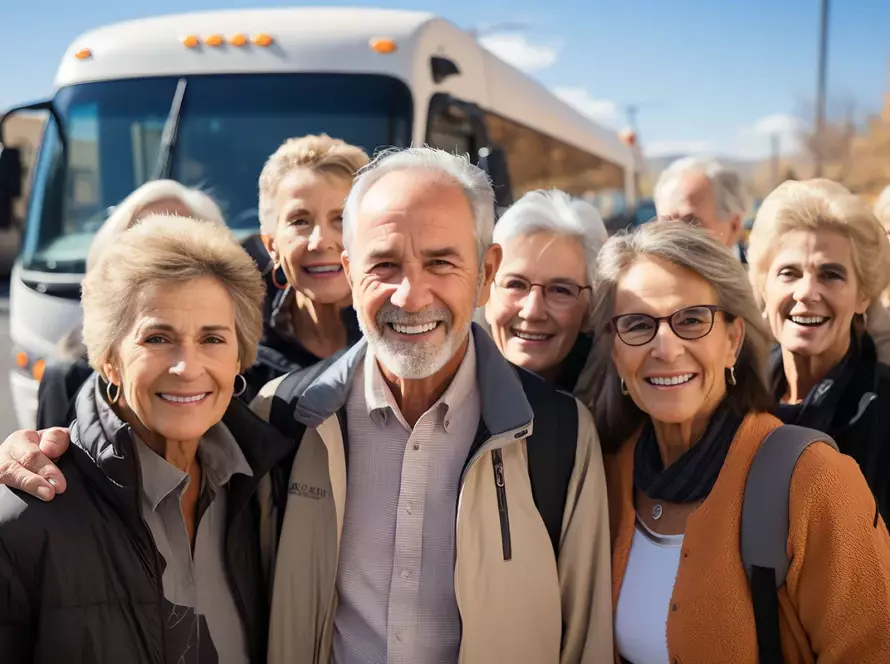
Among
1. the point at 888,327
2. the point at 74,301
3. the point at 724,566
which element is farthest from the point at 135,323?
the point at 74,301

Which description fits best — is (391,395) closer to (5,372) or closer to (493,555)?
(493,555)

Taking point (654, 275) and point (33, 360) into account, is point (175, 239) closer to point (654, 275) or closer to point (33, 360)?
point (654, 275)

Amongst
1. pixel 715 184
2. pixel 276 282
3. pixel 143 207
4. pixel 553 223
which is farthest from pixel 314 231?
pixel 715 184

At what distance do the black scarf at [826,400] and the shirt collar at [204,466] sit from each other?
1.83 m

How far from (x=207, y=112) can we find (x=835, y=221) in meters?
4.10

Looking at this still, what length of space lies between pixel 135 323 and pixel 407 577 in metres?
0.98

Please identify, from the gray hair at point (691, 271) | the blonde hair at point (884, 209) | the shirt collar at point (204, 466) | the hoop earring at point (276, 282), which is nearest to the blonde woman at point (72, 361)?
the hoop earring at point (276, 282)

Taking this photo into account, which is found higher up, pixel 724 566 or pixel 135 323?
pixel 135 323

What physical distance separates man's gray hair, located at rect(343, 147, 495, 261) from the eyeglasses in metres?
0.60

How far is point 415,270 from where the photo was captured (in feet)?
8.00

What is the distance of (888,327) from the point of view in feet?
10.3

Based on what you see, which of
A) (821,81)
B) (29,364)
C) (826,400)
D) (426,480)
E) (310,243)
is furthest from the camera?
(821,81)

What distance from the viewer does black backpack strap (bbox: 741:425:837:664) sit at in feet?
7.02

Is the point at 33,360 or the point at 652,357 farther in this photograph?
the point at 33,360
